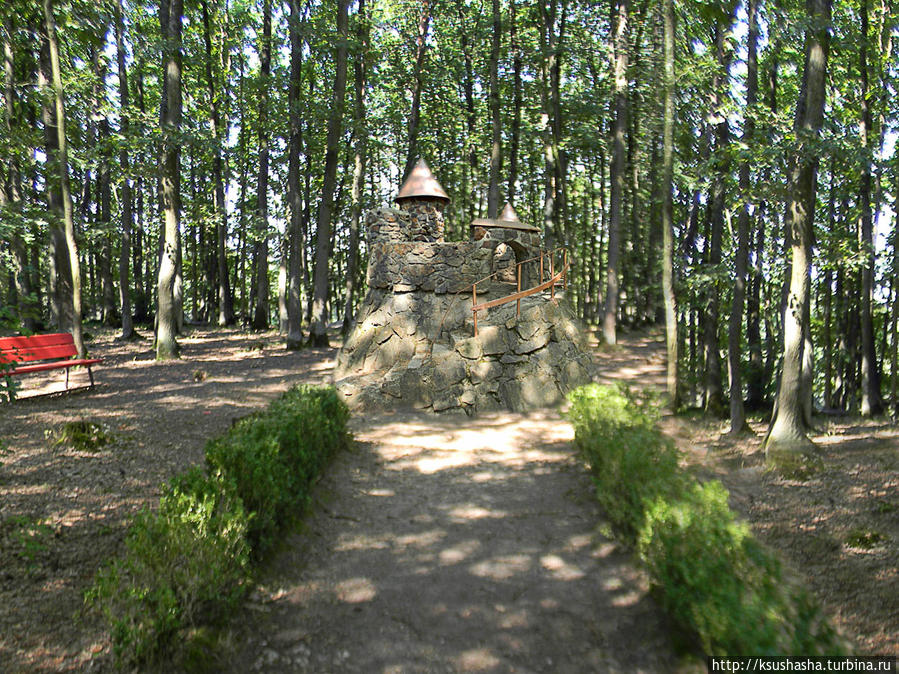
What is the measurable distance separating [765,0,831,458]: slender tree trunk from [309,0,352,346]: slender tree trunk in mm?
11849

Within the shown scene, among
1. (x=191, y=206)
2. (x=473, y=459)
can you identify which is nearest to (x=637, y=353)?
(x=473, y=459)

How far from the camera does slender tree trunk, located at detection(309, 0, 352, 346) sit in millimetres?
16812

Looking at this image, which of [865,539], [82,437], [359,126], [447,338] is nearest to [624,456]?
[865,539]

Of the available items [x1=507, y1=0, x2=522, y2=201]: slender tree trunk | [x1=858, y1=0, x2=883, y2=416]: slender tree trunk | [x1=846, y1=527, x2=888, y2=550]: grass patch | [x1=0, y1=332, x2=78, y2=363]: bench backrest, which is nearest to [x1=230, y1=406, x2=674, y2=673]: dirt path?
[x1=846, y1=527, x2=888, y2=550]: grass patch

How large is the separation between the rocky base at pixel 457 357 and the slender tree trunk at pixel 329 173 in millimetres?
5709

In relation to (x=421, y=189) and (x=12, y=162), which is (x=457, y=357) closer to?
(x=421, y=189)

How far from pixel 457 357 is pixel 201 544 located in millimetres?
7705

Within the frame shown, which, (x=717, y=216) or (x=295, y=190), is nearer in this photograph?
(x=717, y=216)

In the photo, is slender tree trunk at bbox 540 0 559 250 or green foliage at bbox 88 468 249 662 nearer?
green foliage at bbox 88 468 249 662

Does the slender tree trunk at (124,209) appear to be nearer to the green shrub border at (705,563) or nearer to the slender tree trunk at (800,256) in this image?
the slender tree trunk at (800,256)

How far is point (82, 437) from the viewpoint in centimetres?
707

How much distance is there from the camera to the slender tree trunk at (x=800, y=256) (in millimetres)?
8008

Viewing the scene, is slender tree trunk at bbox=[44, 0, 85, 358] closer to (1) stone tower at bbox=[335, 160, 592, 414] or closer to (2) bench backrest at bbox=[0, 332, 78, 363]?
(2) bench backrest at bbox=[0, 332, 78, 363]

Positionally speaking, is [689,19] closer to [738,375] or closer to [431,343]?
[738,375]
